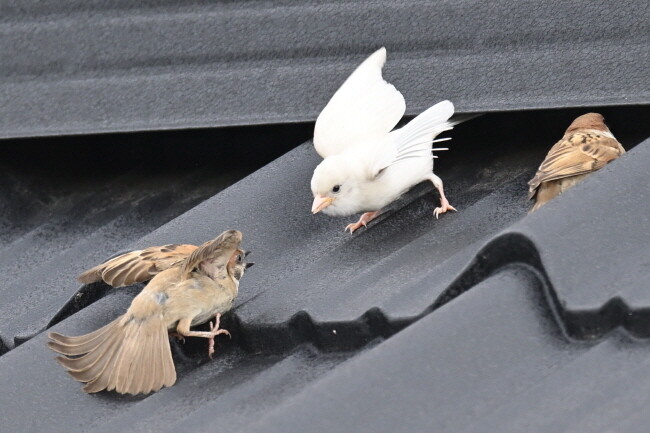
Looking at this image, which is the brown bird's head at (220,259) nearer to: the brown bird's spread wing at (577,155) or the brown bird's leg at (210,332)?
the brown bird's leg at (210,332)

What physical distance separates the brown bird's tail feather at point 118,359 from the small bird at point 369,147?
3.11 feet

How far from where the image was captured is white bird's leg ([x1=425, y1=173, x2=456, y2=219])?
3.84 metres

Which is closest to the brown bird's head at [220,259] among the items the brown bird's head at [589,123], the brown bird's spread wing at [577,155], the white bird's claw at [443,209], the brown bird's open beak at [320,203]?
the brown bird's open beak at [320,203]

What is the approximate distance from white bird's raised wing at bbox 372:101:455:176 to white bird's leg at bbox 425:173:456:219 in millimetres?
127

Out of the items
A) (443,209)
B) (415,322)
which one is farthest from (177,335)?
(415,322)

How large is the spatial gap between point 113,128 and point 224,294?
105 centimetres

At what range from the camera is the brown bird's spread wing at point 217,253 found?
3439 mm

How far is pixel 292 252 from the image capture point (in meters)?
3.80

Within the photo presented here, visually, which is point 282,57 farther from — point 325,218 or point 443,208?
point 443,208

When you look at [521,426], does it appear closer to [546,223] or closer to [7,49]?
[546,223]

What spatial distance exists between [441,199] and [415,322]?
4.18 feet

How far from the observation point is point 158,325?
3.52 m

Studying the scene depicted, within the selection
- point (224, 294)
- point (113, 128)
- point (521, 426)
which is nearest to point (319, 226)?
point (224, 294)

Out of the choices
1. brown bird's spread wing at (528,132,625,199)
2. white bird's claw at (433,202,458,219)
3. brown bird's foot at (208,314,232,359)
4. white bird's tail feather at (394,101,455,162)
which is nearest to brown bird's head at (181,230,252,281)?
brown bird's foot at (208,314,232,359)
